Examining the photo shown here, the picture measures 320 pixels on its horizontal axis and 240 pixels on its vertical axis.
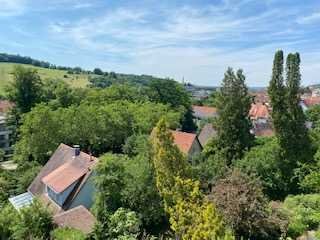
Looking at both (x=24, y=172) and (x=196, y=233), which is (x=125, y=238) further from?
(x=24, y=172)

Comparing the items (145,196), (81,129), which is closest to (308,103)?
(81,129)

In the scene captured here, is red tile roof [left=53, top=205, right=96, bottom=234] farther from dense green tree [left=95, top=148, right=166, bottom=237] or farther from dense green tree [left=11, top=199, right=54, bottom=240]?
dense green tree [left=95, top=148, right=166, bottom=237]

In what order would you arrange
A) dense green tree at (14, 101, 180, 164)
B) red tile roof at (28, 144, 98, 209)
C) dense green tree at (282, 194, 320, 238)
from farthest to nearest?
dense green tree at (14, 101, 180, 164)
red tile roof at (28, 144, 98, 209)
dense green tree at (282, 194, 320, 238)

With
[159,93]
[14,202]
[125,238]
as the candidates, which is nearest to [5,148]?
[159,93]

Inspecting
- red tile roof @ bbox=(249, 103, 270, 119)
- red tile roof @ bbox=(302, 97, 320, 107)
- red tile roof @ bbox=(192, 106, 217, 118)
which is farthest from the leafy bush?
red tile roof @ bbox=(302, 97, 320, 107)

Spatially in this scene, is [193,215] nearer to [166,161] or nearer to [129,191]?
[166,161]

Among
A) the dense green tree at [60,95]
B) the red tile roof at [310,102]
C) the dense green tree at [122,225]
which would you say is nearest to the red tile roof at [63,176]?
the dense green tree at [122,225]
